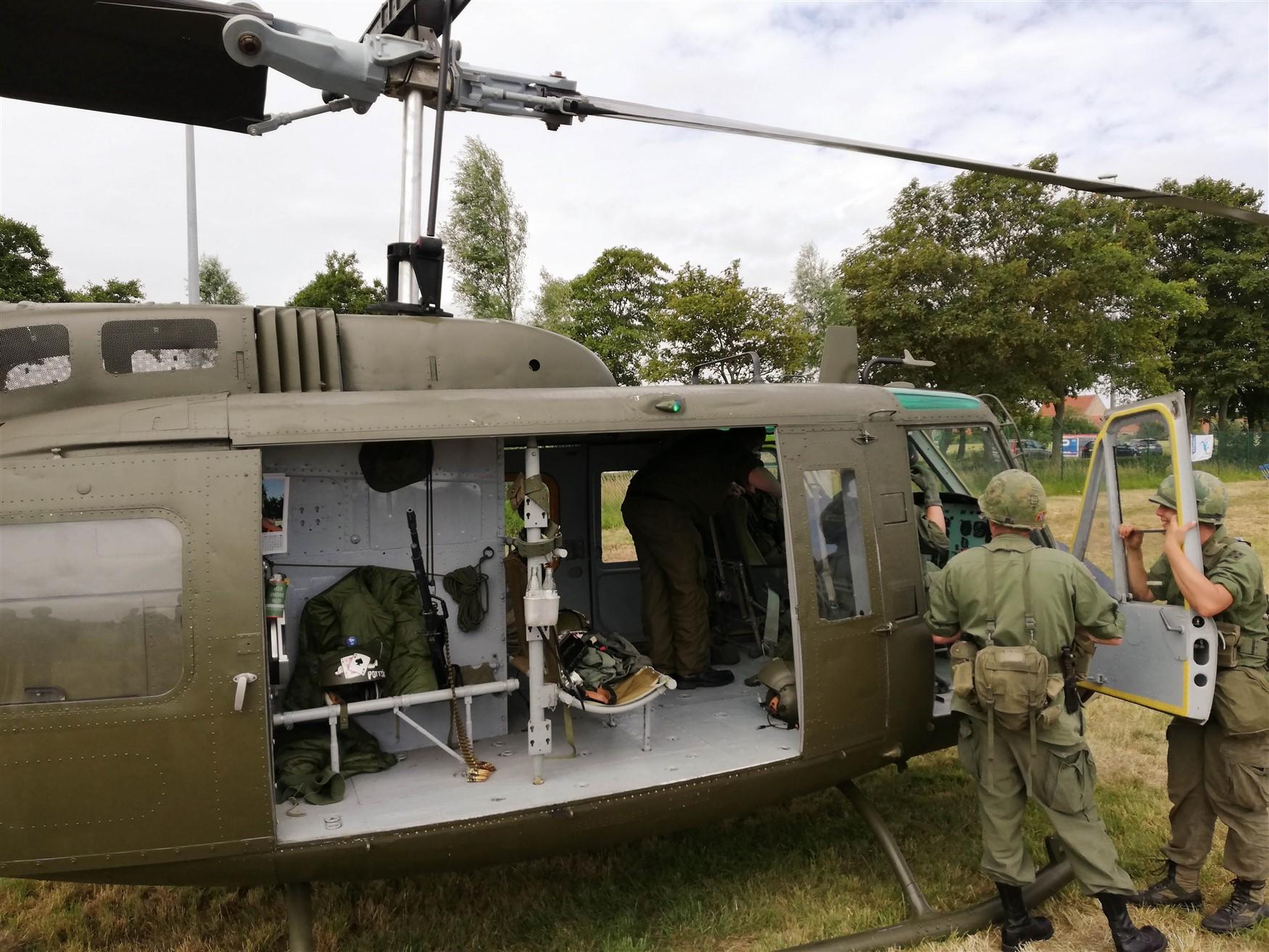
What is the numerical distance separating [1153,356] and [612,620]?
24074 millimetres

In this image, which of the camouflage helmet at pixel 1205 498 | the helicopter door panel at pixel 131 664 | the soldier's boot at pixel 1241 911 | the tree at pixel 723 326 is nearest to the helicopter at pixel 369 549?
the helicopter door panel at pixel 131 664

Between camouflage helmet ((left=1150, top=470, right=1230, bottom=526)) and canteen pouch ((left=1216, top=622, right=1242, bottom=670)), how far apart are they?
0.50 meters

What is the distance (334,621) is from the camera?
14.7 feet

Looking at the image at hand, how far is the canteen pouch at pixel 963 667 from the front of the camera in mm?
4043

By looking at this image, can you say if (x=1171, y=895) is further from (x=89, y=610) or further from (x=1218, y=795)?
(x=89, y=610)

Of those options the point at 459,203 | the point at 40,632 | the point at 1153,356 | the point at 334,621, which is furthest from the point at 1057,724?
the point at 459,203

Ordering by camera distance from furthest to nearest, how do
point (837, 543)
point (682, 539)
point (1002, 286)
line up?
point (1002, 286), point (682, 539), point (837, 543)

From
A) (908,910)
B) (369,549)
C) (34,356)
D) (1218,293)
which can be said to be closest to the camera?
(34,356)

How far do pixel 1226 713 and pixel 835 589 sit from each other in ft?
6.33

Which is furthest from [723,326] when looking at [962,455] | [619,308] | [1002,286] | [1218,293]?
[962,455]

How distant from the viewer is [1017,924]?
4098 mm

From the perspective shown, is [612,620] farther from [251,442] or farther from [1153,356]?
[1153,356]

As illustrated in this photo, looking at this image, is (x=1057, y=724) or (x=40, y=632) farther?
(x=1057, y=724)

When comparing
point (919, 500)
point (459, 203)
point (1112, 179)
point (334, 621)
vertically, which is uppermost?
point (459, 203)
